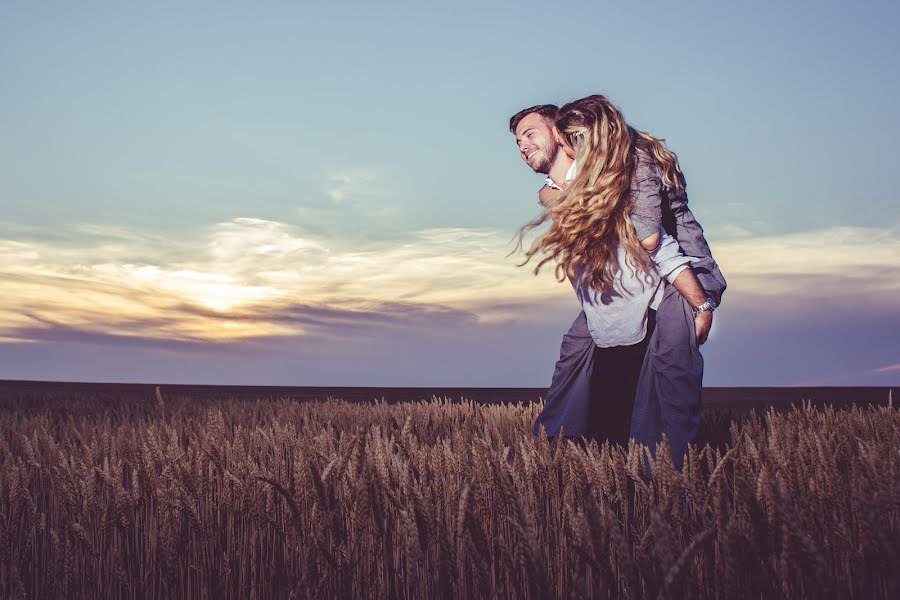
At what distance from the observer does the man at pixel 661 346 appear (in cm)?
311

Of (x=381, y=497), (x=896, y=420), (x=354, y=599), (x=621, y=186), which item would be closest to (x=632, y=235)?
(x=621, y=186)

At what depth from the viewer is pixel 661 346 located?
317 cm

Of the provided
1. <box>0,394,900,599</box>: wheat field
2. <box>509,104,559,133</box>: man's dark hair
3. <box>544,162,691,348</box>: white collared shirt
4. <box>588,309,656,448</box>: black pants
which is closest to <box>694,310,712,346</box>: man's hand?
<box>544,162,691,348</box>: white collared shirt

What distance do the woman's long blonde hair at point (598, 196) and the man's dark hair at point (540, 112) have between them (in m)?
0.18

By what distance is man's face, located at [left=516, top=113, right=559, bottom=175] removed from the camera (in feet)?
11.1

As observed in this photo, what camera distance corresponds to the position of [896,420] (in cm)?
546

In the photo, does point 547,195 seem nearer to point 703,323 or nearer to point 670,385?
point 703,323

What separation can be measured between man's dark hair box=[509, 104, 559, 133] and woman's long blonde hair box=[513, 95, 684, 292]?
18 centimetres

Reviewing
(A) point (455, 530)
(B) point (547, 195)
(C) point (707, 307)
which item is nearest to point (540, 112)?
(B) point (547, 195)

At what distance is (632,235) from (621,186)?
210mm

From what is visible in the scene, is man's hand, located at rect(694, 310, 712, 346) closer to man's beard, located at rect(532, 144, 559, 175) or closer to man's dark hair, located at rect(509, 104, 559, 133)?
man's beard, located at rect(532, 144, 559, 175)

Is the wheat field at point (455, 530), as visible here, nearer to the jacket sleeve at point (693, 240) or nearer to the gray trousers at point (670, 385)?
the gray trousers at point (670, 385)

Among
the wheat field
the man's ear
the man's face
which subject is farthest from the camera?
the man's face

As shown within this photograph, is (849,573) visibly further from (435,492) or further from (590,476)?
(435,492)
